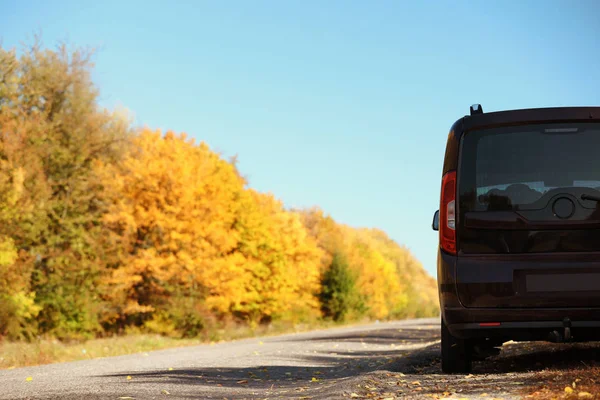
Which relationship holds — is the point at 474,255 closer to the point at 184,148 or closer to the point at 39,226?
the point at 39,226

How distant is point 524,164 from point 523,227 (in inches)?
24.8

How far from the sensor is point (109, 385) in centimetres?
1031

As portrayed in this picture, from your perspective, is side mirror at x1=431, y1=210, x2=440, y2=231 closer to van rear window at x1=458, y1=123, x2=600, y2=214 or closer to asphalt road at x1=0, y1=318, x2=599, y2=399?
van rear window at x1=458, y1=123, x2=600, y2=214

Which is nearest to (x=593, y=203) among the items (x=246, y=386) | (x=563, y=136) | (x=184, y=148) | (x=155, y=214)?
(x=563, y=136)

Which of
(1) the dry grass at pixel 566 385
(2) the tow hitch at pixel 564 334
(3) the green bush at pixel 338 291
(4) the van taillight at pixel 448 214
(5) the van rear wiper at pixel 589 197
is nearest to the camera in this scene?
(1) the dry grass at pixel 566 385

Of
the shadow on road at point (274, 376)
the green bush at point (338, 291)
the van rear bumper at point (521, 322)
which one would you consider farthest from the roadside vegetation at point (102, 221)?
the green bush at point (338, 291)

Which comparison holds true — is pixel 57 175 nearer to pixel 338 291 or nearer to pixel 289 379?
pixel 289 379

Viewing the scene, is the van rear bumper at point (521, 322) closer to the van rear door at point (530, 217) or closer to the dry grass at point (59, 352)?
the van rear door at point (530, 217)

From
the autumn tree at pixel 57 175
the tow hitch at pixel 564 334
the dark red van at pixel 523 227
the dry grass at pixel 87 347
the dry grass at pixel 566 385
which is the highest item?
the autumn tree at pixel 57 175

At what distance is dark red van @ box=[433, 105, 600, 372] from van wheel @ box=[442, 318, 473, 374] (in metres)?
0.75

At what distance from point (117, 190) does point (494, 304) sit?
30.4m

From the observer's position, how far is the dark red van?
7430mm

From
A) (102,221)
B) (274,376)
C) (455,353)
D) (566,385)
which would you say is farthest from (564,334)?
(102,221)

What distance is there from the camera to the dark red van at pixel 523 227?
24.4 ft
